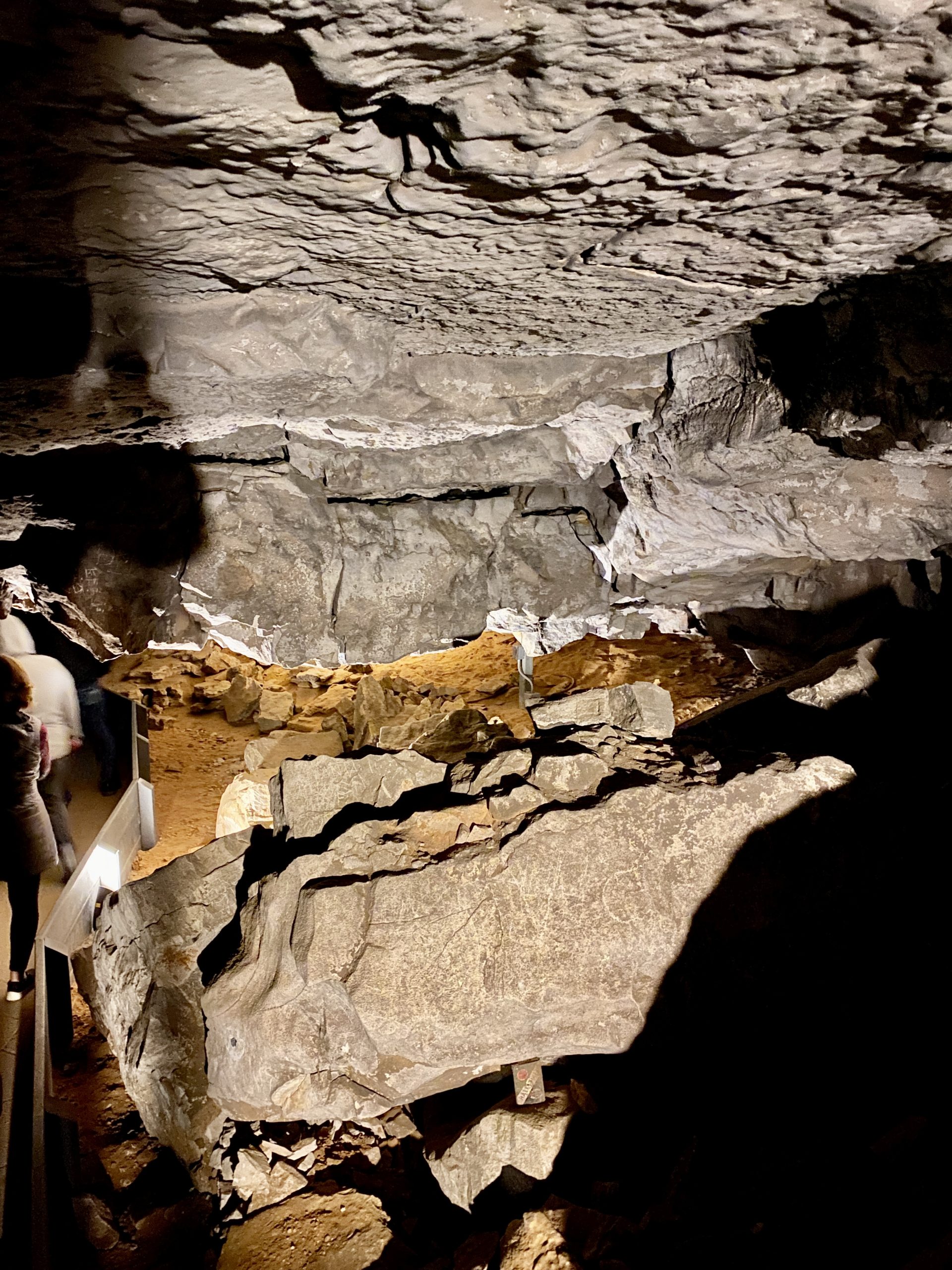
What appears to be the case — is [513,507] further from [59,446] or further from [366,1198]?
[366,1198]

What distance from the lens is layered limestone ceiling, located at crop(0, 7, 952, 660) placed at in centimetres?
118

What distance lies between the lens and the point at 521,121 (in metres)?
1.35

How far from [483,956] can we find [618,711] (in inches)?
46.4

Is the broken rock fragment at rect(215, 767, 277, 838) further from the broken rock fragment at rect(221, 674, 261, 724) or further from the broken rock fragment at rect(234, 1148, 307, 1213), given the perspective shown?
the broken rock fragment at rect(234, 1148, 307, 1213)

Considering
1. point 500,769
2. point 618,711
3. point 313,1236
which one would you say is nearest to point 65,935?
point 313,1236

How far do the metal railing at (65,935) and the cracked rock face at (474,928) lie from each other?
22.5 inches

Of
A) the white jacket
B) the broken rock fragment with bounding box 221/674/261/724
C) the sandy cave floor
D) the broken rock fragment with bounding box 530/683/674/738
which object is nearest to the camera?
the broken rock fragment with bounding box 530/683/674/738

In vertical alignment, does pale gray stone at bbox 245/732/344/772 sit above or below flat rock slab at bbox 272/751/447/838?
below

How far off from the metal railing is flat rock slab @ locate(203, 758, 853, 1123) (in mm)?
628

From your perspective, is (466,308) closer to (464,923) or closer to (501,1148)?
(464,923)

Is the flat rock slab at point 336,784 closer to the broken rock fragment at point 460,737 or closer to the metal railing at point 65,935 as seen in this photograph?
the broken rock fragment at point 460,737

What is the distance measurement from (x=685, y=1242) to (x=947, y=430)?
262 centimetres

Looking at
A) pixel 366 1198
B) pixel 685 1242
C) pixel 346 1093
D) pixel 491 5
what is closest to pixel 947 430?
pixel 491 5

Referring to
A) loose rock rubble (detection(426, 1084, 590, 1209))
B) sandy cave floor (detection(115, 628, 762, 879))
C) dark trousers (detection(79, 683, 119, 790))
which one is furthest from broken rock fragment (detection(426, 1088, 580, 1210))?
sandy cave floor (detection(115, 628, 762, 879))
